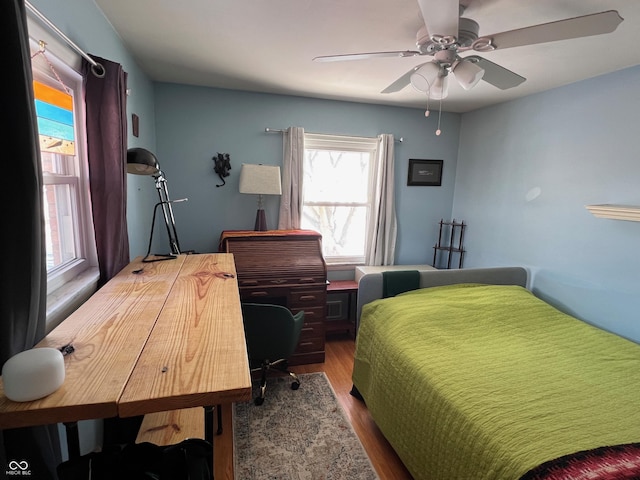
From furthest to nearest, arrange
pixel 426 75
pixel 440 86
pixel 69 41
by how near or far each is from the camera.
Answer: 1. pixel 440 86
2. pixel 426 75
3. pixel 69 41

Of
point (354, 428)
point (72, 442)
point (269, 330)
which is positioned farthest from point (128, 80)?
point (354, 428)

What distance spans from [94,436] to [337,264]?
2532 millimetres

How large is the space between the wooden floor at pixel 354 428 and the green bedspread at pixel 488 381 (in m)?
0.15

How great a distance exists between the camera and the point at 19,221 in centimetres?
76

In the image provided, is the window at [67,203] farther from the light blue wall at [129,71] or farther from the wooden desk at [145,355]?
the wooden desk at [145,355]

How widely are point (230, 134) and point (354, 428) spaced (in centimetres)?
266

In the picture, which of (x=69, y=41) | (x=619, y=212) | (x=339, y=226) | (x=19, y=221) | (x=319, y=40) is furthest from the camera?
(x=339, y=226)

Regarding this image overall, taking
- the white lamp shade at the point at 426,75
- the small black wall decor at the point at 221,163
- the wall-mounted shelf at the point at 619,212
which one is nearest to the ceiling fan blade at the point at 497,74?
the white lamp shade at the point at 426,75

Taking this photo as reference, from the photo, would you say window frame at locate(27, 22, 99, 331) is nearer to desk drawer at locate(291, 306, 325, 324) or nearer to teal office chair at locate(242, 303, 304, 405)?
teal office chair at locate(242, 303, 304, 405)

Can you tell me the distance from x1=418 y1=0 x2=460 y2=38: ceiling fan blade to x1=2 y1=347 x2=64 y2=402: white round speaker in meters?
1.48

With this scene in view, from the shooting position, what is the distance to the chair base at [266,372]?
2.41 metres

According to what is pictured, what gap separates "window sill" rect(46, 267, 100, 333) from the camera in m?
1.15

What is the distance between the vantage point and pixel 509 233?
10.4 ft

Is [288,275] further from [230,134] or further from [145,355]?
[145,355]
